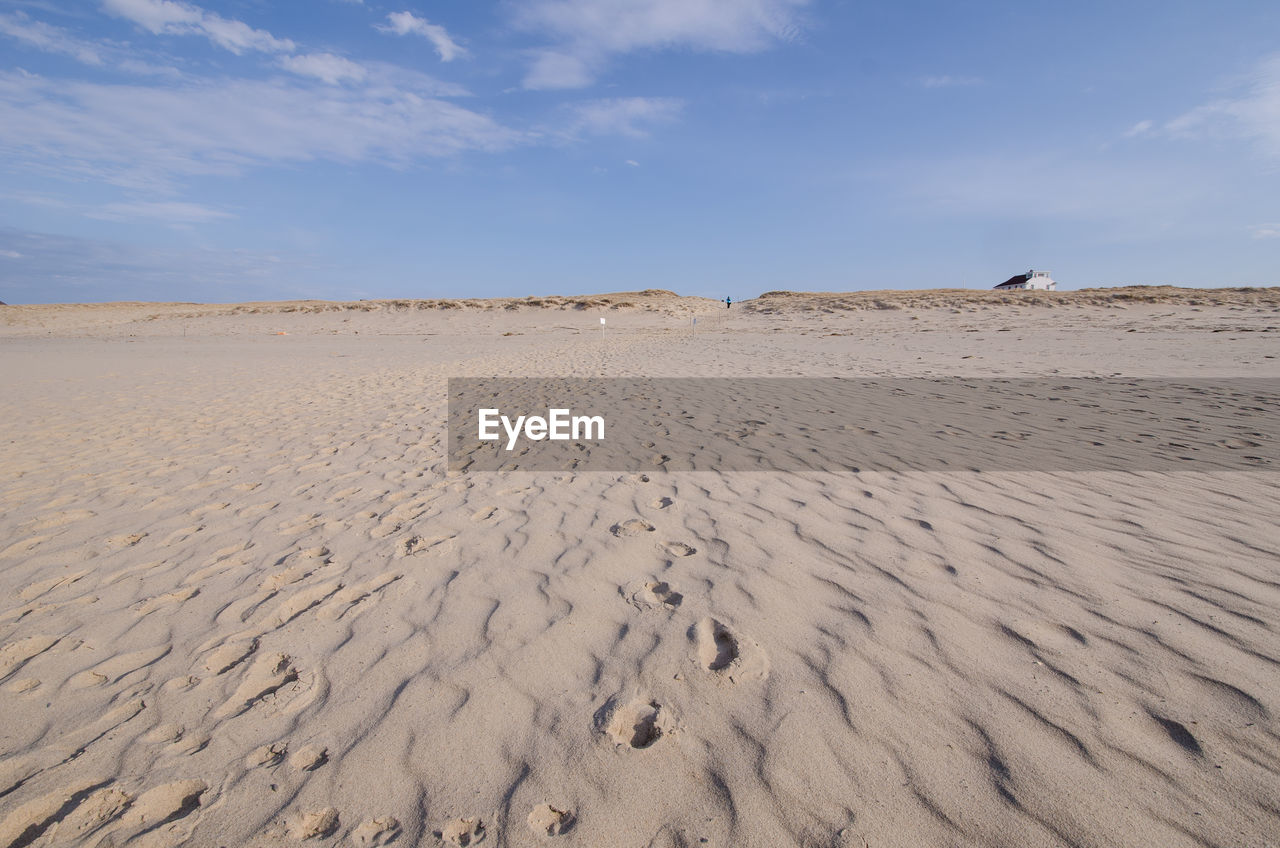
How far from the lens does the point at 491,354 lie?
18719mm

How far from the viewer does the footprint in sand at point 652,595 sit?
2881 millimetres

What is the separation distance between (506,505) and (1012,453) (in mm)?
4952

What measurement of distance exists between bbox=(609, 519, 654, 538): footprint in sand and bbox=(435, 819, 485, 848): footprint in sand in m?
2.10

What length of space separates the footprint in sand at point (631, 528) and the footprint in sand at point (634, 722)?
1598 millimetres

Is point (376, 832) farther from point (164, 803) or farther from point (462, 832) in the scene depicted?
point (164, 803)

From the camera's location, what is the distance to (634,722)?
2117 mm

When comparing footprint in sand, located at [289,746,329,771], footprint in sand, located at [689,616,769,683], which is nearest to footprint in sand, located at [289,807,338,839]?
footprint in sand, located at [289,746,329,771]

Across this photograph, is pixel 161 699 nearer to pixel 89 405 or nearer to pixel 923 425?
pixel 923 425

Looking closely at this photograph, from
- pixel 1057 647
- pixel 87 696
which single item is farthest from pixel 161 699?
pixel 1057 647

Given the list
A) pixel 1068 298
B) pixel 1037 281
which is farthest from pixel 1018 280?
pixel 1068 298

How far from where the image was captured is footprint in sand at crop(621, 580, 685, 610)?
288 cm

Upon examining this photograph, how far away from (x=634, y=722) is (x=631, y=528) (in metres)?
1.80

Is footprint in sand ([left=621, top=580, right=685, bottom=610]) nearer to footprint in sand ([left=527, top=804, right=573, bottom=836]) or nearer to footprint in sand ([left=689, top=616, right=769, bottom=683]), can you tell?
footprint in sand ([left=689, top=616, right=769, bottom=683])

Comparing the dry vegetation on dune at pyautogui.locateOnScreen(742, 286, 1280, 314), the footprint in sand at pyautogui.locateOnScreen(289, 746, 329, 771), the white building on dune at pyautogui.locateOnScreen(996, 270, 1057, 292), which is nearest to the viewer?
the footprint in sand at pyautogui.locateOnScreen(289, 746, 329, 771)
